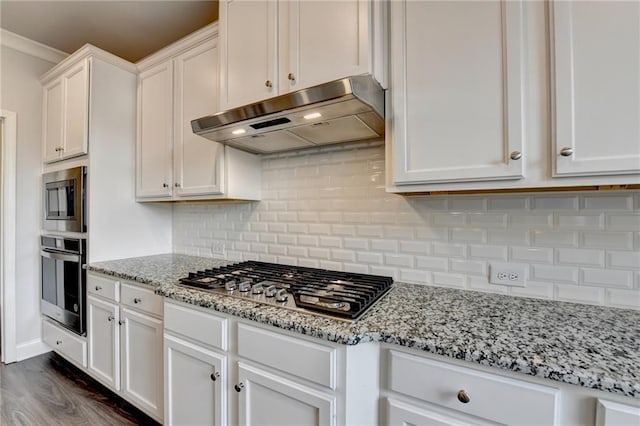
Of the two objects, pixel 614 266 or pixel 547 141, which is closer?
pixel 547 141

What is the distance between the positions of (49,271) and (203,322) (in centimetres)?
209

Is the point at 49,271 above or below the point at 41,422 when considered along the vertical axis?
above

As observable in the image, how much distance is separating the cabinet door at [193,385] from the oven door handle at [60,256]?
1320 millimetres

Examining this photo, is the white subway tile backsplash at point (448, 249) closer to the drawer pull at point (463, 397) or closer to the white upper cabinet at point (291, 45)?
the drawer pull at point (463, 397)

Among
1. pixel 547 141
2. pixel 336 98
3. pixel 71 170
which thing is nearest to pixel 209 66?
pixel 336 98

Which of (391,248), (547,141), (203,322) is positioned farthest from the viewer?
(391,248)

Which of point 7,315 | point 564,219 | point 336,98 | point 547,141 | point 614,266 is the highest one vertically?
point 336,98

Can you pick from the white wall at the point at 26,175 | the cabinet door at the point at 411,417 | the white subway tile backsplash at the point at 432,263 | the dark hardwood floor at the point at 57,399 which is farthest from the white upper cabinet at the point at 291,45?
the white wall at the point at 26,175

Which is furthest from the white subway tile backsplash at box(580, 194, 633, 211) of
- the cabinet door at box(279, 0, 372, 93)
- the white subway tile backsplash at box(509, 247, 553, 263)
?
the cabinet door at box(279, 0, 372, 93)

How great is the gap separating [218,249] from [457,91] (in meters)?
1.91

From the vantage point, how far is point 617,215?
3.76 ft

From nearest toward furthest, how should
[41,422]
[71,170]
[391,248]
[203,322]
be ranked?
[203,322] < [391,248] < [41,422] < [71,170]

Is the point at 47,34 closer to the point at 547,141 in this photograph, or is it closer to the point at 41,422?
the point at 41,422

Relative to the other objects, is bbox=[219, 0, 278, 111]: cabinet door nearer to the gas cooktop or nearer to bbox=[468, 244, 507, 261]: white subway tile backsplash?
the gas cooktop
